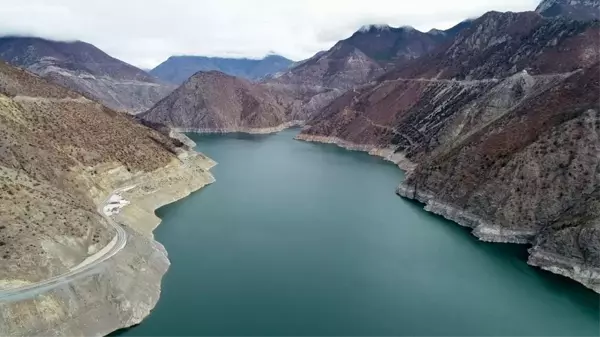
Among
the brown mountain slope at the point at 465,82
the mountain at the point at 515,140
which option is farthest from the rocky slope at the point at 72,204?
the brown mountain slope at the point at 465,82

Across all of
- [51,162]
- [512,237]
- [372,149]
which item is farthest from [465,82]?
[51,162]

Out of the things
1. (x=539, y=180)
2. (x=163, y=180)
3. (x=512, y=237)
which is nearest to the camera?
(x=512, y=237)

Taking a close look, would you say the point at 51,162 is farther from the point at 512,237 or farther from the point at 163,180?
the point at 512,237

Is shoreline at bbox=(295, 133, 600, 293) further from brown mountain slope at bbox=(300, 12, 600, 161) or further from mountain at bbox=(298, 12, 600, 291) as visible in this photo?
brown mountain slope at bbox=(300, 12, 600, 161)

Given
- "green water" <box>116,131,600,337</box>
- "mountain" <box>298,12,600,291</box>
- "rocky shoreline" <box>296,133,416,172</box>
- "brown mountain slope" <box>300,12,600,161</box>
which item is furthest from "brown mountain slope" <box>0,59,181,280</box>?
"brown mountain slope" <box>300,12,600,161</box>

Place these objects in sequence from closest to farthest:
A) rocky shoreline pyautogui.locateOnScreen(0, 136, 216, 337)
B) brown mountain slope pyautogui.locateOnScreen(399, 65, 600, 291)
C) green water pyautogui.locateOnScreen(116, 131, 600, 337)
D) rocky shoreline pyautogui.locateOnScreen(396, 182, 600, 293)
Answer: rocky shoreline pyautogui.locateOnScreen(0, 136, 216, 337)
green water pyautogui.locateOnScreen(116, 131, 600, 337)
rocky shoreline pyautogui.locateOnScreen(396, 182, 600, 293)
brown mountain slope pyautogui.locateOnScreen(399, 65, 600, 291)

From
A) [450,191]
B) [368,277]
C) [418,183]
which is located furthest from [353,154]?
[368,277]
